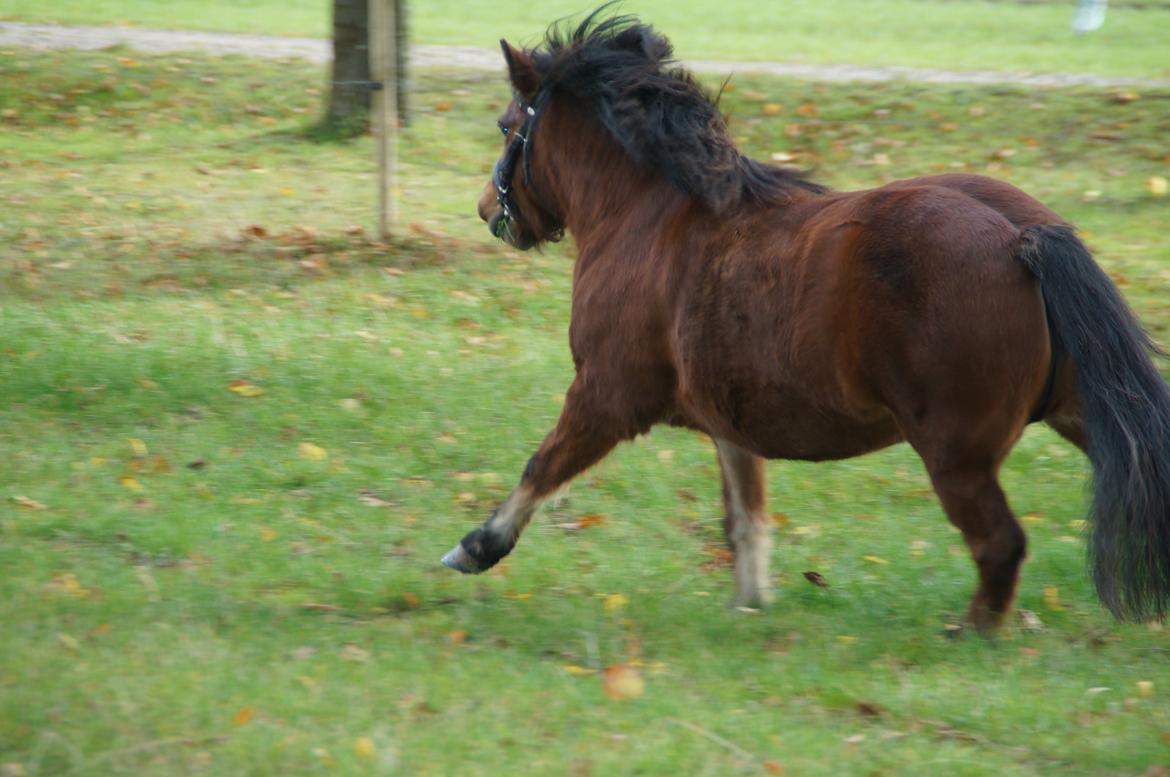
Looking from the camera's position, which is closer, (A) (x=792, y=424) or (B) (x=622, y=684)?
(B) (x=622, y=684)

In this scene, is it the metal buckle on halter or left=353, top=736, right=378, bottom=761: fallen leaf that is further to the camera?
the metal buckle on halter

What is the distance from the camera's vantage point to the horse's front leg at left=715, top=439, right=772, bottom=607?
5.88 metres

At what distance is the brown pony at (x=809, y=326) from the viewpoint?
4.66m

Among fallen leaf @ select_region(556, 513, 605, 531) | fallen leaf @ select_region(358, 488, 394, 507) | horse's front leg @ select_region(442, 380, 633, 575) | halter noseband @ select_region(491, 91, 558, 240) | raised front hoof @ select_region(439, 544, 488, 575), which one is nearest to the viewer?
horse's front leg @ select_region(442, 380, 633, 575)

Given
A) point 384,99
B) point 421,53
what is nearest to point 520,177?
point 384,99

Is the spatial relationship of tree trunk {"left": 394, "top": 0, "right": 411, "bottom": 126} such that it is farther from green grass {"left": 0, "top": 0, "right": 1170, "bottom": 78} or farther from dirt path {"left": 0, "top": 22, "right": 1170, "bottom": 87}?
green grass {"left": 0, "top": 0, "right": 1170, "bottom": 78}

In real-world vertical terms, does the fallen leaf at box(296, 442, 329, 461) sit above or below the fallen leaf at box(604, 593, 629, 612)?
below

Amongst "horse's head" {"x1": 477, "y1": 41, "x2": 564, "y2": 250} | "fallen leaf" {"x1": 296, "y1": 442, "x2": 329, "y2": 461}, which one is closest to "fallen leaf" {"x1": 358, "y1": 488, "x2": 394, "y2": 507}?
"fallen leaf" {"x1": 296, "y1": 442, "x2": 329, "y2": 461}

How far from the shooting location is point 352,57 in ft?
46.3

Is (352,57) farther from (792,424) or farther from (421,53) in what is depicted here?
(792,424)

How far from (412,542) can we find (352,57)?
346 inches

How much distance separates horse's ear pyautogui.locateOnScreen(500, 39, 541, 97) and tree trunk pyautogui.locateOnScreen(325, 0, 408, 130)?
302 inches

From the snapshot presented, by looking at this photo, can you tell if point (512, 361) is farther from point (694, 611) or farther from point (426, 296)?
point (694, 611)

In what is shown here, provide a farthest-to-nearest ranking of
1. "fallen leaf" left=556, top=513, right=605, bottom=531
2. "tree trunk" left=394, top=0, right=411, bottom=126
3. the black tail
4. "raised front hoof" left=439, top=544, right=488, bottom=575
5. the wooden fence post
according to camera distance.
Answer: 1. "tree trunk" left=394, top=0, right=411, bottom=126
2. the wooden fence post
3. "fallen leaf" left=556, top=513, right=605, bottom=531
4. "raised front hoof" left=439, top=544, right=488, bottom=575
5. the black tail
